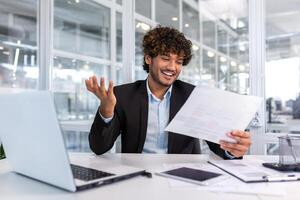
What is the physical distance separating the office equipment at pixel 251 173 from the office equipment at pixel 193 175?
0.25ft

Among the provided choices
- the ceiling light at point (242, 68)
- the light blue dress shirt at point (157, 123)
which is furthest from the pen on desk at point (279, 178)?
the ceiling light at point (242, 68)

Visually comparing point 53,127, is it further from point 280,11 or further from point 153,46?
point 280,11

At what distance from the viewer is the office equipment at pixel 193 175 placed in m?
0.93

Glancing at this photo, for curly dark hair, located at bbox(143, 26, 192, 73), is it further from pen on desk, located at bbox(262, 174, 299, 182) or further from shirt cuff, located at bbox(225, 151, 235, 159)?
pen on desk, located at bbox(262, 174, 299, 182)

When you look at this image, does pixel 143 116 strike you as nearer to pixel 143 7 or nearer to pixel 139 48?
pixel 139 48

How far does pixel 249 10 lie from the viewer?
225 centimetres

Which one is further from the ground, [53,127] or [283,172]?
[53,127]

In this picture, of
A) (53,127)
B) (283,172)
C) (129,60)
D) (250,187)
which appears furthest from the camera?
(129,60)

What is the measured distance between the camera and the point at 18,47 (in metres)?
3.05

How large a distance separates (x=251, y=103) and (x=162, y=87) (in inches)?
27.2

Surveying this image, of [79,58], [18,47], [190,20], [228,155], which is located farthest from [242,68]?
[18,47]

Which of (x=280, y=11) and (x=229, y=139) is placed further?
(x=280, y=11)

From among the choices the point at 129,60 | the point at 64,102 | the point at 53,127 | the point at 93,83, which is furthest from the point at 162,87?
the point at 64,102

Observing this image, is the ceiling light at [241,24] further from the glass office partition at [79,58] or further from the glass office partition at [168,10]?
the glass office partition at [79,58]
